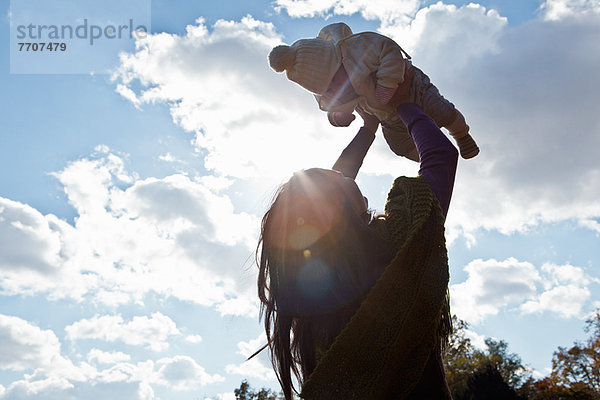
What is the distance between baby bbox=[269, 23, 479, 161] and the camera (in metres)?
2.39

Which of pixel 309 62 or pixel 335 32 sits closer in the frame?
pixel 309 62

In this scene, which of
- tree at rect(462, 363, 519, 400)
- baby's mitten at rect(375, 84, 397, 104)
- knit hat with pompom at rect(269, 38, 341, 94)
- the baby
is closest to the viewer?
baby's mitten at rect(375, 84, 397, 104)

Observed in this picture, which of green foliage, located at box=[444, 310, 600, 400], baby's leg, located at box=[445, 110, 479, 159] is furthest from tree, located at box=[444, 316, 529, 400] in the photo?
baby's leg, located at box=[445, 110, 479, 159]

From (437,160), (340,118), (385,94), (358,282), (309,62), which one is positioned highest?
(309,62)

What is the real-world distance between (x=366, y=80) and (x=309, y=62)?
36 centimetres

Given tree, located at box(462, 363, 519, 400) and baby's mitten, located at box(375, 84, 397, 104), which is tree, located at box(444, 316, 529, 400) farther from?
baby's mitten, located at box(375, 84, 397, 104)

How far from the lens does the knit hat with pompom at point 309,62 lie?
2.59 m

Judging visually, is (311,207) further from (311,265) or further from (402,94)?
(402,94)

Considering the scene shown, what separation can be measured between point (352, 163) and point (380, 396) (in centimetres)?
130

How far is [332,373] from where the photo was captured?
1447 mm

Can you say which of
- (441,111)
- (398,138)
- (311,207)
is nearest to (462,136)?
(441,111)

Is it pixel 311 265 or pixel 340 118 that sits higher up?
pixel 340 118

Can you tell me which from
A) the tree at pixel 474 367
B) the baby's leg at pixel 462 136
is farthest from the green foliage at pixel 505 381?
the baby's leg at pixel 462 136

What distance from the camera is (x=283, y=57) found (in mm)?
2639
